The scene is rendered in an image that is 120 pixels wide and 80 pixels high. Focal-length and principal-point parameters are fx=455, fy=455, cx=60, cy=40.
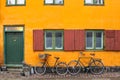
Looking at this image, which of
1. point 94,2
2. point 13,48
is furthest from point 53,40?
point 94,2

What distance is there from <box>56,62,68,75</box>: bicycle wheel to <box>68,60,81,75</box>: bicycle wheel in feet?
0.74

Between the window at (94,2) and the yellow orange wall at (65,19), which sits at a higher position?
the window at (94,2)

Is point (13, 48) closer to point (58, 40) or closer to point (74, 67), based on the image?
point (58, 40)

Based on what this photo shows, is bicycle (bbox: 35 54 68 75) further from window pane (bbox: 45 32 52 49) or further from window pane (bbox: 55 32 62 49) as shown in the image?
window pane (bbox: 55 32 62 49)

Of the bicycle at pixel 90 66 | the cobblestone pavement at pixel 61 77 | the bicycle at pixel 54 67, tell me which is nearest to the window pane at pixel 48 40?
the bicycle at pixel 54 67

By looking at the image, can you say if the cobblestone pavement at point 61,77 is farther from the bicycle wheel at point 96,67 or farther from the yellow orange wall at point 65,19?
the yellow orange wall at point 65,19

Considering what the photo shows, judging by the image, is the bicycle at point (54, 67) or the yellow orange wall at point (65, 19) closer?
the bicycle at point (54, 67)

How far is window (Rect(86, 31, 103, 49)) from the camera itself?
81.0 ft

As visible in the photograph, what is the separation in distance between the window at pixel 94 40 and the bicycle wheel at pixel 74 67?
112 centimetres

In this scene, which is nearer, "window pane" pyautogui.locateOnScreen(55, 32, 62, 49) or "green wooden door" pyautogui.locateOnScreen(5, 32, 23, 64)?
"window pane" pyautogui.locateOnScreen(55, 32, 62, 49)

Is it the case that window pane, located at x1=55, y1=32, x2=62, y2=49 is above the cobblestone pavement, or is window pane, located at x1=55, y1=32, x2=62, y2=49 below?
above

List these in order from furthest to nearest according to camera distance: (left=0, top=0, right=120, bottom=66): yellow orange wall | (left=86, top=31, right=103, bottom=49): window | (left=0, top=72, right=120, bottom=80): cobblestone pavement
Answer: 1. (left=86, top=31, right=103, bottom=49): window
2. (left=0, top=0, right=120, bottom=66): yellow orange wall
3. (left=0, top=72, right=120, bottom=80): cobblestone pavement

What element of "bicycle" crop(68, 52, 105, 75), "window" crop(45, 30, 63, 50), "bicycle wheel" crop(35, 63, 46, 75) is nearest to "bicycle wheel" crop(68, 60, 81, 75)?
"bicycle" crop(68, 52, 105, 75)

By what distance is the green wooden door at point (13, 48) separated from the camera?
25.2 meters
